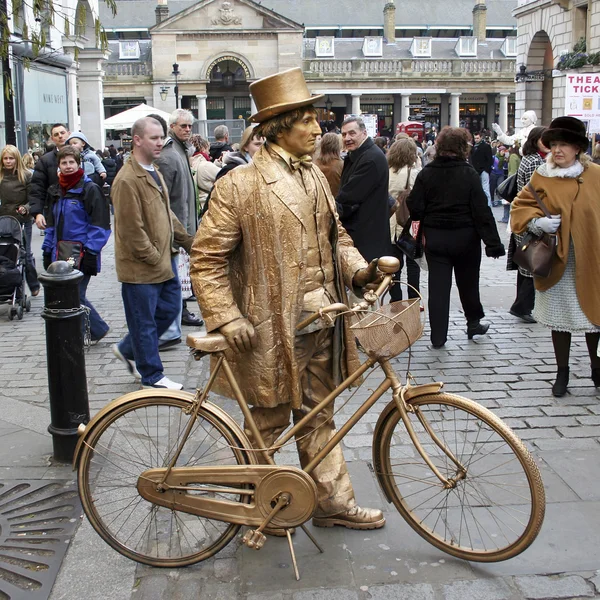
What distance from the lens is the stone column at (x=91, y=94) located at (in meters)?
27.8

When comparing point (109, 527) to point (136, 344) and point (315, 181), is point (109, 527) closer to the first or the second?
point (315, 181)

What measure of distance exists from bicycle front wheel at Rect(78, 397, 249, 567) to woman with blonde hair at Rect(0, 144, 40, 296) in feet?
20.9

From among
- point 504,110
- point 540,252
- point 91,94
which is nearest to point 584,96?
point 540,252

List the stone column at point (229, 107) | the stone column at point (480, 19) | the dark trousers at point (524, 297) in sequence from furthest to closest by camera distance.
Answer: the stone column at point (480, 19), the stone column at point (229, 107), the dark trousers at point (524, 297)

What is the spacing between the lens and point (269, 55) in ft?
205

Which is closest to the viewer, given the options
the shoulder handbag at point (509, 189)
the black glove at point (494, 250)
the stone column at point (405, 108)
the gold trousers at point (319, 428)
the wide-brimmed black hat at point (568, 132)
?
the gold trousers at point (319, 428)

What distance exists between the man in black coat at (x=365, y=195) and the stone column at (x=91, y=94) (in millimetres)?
22399

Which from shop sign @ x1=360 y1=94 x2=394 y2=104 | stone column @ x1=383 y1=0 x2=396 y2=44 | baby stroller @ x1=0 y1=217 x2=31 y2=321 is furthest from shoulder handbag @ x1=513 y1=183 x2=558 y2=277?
stone column @ x1=383 y1=0 x2=396 y2=44

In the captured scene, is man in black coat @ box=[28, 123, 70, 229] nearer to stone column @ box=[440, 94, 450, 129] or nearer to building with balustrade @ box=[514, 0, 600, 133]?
building with balustrade @ box=[514, 0, 600, 133]

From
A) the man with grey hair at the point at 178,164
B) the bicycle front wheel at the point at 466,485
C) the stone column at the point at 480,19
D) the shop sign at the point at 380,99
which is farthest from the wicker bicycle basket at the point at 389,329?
the stone column at the point at 480,19

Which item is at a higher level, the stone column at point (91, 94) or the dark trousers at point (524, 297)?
the stone column at point (91, 94)

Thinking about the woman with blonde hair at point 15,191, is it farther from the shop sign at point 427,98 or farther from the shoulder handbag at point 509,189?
the shop sign at point 427,98

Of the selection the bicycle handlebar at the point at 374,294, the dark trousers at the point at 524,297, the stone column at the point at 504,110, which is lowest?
the dark trousers at the point at 524,297

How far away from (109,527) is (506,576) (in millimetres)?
1662
